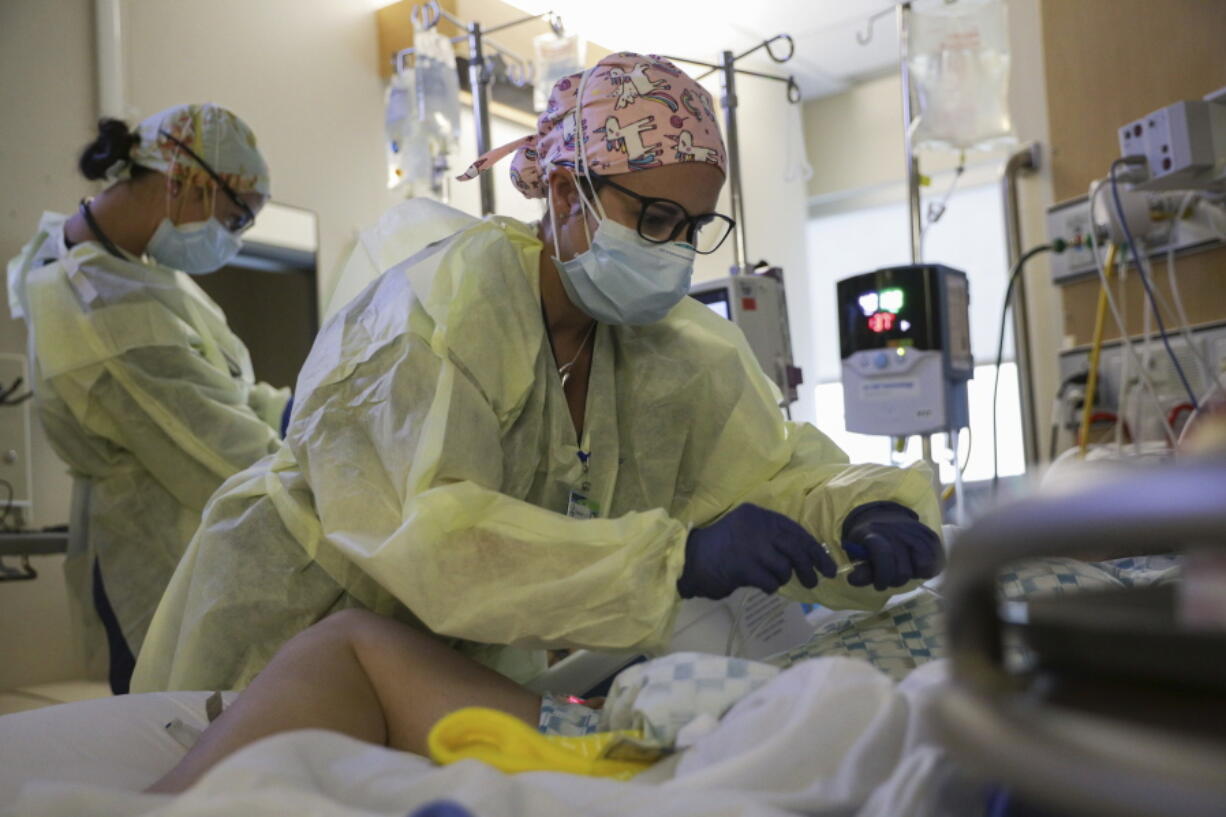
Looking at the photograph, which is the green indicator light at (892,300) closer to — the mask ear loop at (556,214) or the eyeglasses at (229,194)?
the mask ear loop at (556,214)

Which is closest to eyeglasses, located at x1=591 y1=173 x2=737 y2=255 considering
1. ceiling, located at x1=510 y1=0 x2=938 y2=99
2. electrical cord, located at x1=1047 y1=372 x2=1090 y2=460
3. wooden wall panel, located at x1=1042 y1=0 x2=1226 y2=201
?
electrical cord, located at x1=1047 y1=372 x2=1090 y2=460

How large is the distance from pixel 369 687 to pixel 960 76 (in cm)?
301

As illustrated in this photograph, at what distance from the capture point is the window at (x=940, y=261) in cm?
652

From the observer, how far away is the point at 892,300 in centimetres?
288

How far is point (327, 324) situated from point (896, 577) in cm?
81

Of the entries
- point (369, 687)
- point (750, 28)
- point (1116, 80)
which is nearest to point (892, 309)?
point (1116, 80)

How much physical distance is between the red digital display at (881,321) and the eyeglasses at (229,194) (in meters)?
1.62

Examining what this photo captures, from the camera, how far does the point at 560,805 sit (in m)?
0.72

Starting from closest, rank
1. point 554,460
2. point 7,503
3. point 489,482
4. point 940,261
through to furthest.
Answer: point 489,482 → point 554,460 → point 7,503 → point 940,261

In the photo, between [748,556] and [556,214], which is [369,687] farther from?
[556,214]

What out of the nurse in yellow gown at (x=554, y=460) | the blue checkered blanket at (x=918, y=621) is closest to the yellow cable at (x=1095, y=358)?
the nurse in yellow gown at (x=554, y=460)

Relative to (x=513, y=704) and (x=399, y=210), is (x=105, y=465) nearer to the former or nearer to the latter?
(x=399, y=210)

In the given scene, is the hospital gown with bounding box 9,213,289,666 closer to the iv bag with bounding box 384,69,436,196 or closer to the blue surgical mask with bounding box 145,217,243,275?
the blue surgical mask with bounding box 145,217,243,275

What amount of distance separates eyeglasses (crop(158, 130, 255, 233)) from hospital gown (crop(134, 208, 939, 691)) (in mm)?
1066
